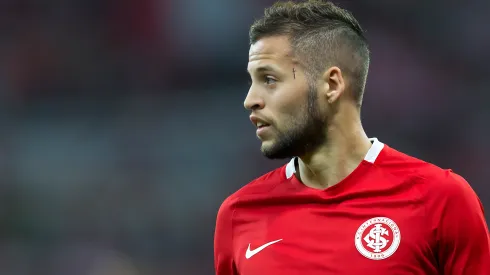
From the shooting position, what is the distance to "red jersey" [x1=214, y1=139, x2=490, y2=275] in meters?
2.17

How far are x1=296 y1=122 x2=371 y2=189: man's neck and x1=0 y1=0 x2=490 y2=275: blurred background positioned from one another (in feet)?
10.6

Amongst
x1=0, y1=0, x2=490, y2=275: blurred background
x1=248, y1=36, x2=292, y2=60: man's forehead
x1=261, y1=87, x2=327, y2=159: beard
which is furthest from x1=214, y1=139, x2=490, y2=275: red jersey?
x1=0, y1=0, x2=490, y2=275: blurred background

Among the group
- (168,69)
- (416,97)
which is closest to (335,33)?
(416,97)

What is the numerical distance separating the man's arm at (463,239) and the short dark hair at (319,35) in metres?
0.58

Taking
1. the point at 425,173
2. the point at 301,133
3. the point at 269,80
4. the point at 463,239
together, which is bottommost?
the point at 463,239

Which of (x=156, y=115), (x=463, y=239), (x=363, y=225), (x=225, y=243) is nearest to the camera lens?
(x=463, y=239)

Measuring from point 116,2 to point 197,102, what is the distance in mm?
1243

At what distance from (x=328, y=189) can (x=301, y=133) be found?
0.22 metres

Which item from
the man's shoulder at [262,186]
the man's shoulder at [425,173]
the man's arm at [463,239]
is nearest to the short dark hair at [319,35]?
the man's shoulder at [425,173]

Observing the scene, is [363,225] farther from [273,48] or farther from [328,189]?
[273,48]

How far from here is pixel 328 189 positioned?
2.46 metres

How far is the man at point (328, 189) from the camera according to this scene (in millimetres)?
2188

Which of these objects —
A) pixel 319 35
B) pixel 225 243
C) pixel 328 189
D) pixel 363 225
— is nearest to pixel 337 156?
pixel 328 189

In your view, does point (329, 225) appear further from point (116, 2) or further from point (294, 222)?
point (116, 2)
